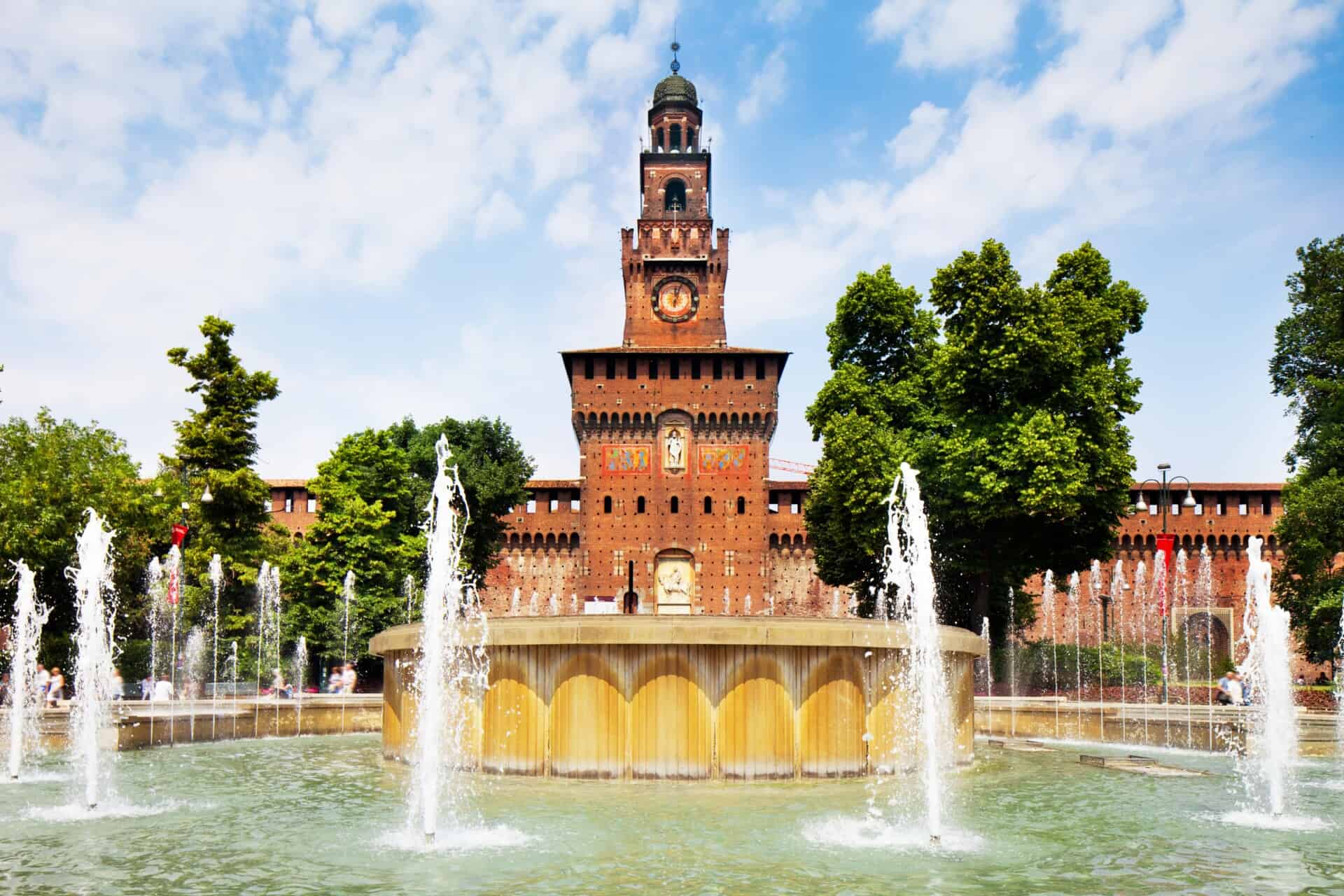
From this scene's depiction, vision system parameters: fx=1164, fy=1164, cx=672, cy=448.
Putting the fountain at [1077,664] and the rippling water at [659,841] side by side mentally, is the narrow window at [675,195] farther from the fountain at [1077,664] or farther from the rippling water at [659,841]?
the rippling water at [659,841]

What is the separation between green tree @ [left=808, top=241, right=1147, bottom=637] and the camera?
2862 centimetres

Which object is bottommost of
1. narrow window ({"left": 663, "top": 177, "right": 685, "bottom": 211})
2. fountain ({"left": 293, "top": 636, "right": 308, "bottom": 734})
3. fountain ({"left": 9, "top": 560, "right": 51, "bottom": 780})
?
fountain ({"left": 293, "top": 636, "right": 308, "bottom": 734})

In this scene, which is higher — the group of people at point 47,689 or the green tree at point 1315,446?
the green tree at point 1315,446

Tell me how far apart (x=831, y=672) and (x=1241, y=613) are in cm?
4688

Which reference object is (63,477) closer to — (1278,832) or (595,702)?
(595,702)

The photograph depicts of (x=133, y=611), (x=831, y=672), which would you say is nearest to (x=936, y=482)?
(x=831, y=672)

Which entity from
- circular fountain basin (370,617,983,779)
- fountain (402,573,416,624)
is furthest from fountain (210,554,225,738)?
circular fountain basin (370,617,983,779)

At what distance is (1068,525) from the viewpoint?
30172mm

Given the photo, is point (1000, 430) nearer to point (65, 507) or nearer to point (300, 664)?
point (300, 664)

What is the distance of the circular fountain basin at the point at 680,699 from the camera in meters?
11.5

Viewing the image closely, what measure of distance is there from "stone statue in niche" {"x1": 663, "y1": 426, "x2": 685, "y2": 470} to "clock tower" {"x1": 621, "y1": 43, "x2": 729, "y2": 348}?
182 inches

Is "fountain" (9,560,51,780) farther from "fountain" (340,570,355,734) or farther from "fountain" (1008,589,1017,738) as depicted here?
"fountain" (1008,589,1017,738)

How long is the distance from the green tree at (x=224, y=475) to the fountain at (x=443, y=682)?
22593mm

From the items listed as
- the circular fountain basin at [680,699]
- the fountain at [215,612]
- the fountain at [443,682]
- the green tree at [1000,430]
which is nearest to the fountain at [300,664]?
the fountain at [215,612]
